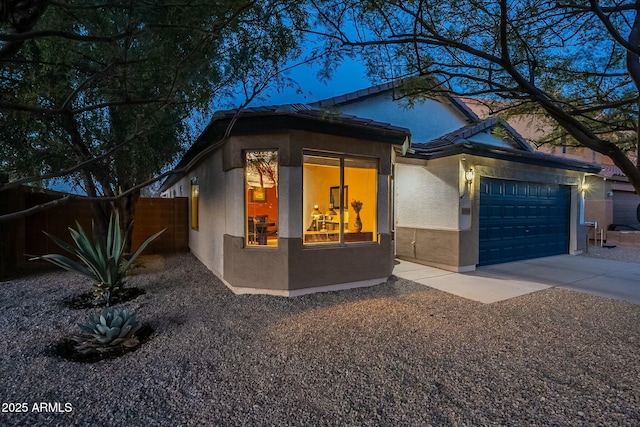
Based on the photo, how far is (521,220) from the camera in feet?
34.0

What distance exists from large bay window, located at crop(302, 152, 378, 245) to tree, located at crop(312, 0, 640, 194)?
6.82ft

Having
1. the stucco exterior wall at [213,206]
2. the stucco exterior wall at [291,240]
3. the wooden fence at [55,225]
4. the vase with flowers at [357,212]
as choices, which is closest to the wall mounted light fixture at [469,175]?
the stucco exterior wall at [291,240]

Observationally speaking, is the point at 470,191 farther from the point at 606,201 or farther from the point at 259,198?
the point at 606,201

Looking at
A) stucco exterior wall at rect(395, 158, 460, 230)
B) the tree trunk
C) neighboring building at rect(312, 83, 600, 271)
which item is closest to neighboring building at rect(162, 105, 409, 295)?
neighboring building at rect(312, 83, 600, 271)

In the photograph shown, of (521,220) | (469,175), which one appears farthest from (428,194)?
(521,220)

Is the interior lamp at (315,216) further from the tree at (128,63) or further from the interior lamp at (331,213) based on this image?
the tree at (128,63)

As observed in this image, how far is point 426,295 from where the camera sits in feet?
21.0

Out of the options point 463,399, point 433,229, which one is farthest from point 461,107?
point 463,399

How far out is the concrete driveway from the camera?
6672mm

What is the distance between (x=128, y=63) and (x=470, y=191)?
27.4 feet

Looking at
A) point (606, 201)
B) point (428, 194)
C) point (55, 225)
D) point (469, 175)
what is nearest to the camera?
point (469, 175)

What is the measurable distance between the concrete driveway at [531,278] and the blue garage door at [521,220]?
1.68 ft

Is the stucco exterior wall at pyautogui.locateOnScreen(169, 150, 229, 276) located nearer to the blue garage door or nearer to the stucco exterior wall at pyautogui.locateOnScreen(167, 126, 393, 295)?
the stucco exterior wall at pyautogui.locateOnScreen(167, 126, 393, 295)

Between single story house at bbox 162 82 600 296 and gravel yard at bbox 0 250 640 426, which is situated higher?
single story house at bbox 162 82 600 296
